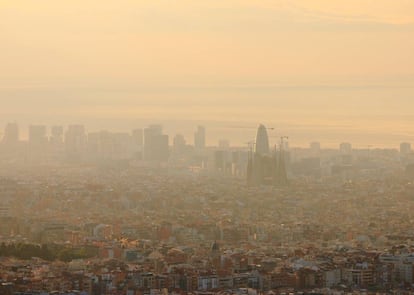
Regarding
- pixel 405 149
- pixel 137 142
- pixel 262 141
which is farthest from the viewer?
pixel 137 142

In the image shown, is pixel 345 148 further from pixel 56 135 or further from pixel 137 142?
pixel 56 135

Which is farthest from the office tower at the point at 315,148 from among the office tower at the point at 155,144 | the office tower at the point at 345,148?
the office tower at the point at 155,144

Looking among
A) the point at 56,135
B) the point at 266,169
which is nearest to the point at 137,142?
the point at 56,135

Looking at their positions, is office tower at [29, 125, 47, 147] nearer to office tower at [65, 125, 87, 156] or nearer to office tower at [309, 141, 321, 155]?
office tower at [65, 125, 87, 156]

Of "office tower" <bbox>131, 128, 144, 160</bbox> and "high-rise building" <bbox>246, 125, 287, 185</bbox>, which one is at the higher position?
"office tower" <bbox>131, 128, 144, 160</bbox>

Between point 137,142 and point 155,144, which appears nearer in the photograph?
point 155,144

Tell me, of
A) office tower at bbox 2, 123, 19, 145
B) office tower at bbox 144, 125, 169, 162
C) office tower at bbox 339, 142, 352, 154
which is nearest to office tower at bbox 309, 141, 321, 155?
office tower at bbox 339, 142, 352, 154
